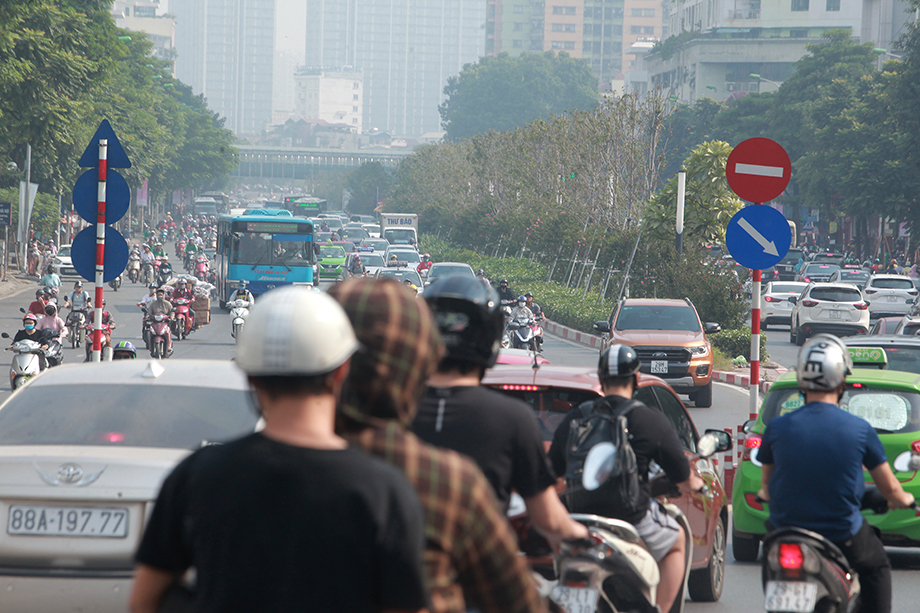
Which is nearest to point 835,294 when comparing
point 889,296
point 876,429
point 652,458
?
point 889,296

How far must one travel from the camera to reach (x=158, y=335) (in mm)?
22984

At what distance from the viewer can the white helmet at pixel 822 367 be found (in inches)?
186

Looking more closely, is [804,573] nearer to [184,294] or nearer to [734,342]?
[734,342]

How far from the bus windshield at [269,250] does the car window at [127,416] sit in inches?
1142

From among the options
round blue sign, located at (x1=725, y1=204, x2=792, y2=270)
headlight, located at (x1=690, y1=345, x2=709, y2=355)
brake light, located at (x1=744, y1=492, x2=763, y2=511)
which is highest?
round blue sign, located at (x1=725, y1=204, x2=792, y2=270)

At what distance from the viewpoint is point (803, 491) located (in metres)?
4.66

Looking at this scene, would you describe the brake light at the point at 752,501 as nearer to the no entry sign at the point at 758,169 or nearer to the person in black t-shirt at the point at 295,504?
the no entry sign at the point at 758,169

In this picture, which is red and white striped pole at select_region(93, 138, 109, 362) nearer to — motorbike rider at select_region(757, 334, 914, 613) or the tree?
motorbike rider at select_region(757, 334, 914, 613)

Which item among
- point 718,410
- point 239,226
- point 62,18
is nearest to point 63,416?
point 718,410

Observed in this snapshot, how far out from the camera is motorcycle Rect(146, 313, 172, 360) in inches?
902

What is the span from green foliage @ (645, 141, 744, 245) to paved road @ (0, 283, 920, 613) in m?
3.23

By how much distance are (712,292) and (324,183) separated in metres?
171

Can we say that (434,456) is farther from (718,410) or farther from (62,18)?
(62,18)

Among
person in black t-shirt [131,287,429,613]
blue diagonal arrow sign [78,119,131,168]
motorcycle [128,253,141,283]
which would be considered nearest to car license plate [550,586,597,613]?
person in black t-shirt [131,287,429,613]
